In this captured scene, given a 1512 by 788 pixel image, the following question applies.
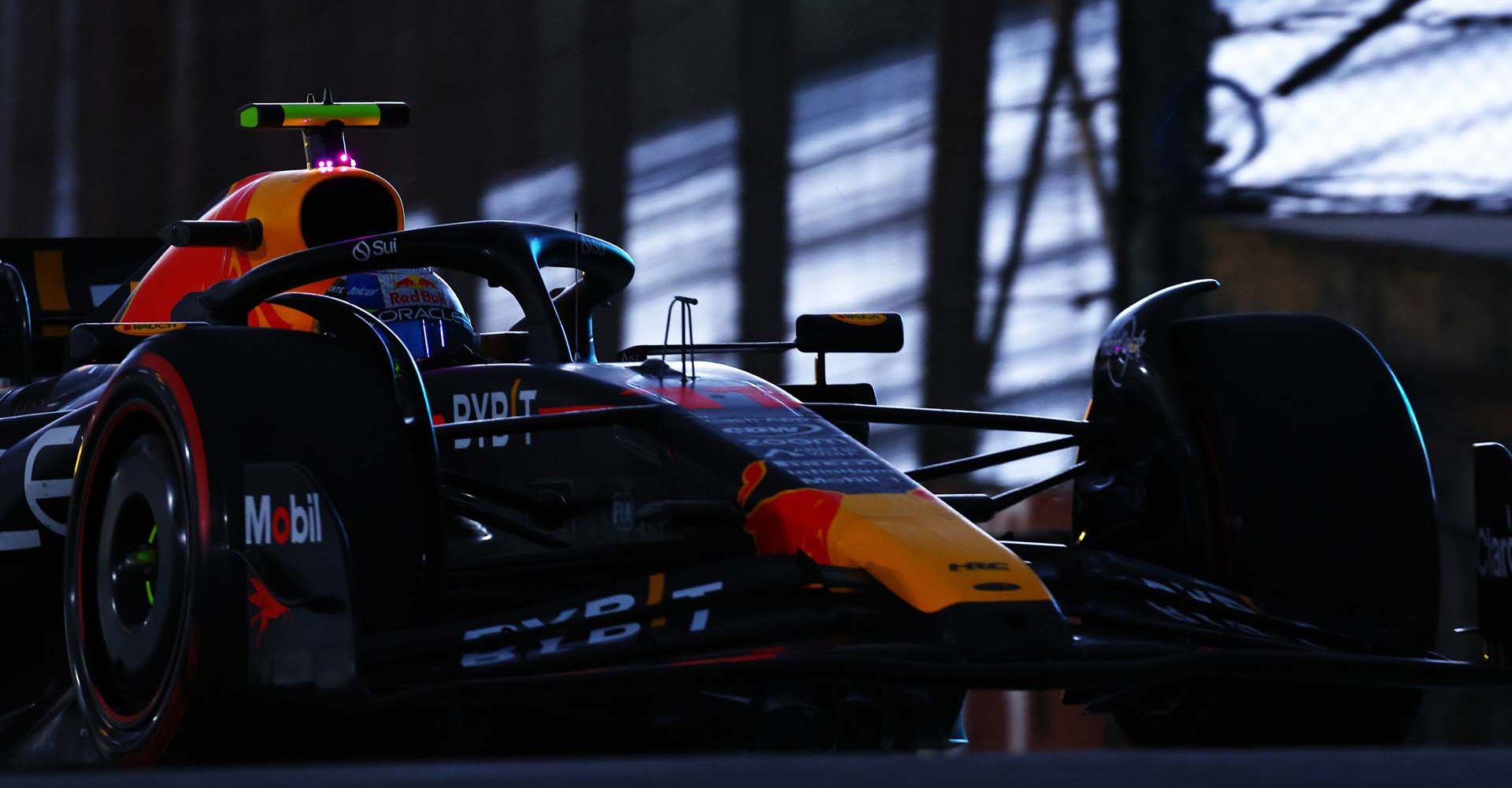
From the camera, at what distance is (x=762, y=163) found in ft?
23.3

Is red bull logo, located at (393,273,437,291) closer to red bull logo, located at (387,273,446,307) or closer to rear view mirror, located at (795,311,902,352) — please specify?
red bull logo, located at (387,273,446,307)

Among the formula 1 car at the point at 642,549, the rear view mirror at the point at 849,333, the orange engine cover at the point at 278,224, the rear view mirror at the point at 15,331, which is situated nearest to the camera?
the formula 1 car at the point at 642,549

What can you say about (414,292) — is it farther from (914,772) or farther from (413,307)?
(914,772)

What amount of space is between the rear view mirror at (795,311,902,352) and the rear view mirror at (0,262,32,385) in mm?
2103

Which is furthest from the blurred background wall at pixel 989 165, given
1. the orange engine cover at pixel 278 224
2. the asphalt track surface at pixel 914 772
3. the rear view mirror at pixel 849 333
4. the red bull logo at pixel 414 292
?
the asphalt track surface at pixel 914 772

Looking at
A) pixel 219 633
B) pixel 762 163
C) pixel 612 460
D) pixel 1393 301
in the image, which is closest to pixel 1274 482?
pixel 612 460

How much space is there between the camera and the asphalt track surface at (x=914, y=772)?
1.54m

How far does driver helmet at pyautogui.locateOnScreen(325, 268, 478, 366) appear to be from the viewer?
150 inches

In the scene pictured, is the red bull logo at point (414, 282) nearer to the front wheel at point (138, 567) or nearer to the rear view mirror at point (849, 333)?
the rear view mirror at point (849, 333)

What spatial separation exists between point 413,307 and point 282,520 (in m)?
1.33

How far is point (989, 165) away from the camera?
6781 mm

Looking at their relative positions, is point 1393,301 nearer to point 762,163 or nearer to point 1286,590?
point 762,163

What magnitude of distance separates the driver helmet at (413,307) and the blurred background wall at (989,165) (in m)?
1.76

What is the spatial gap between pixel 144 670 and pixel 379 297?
130 cm
